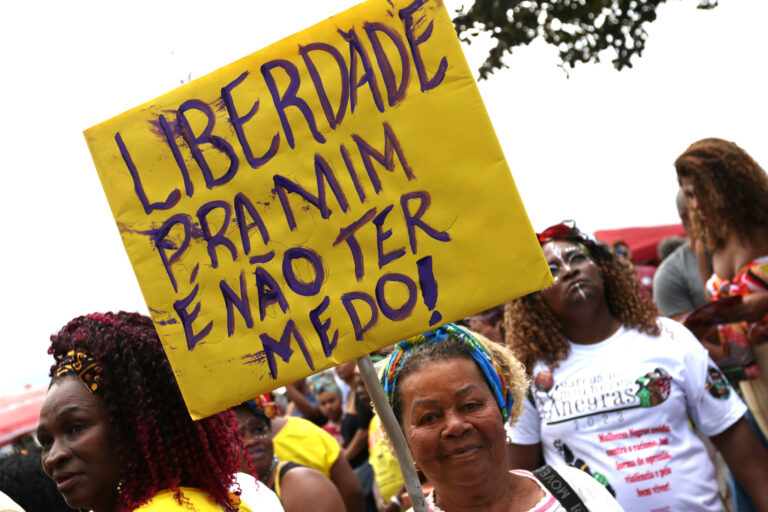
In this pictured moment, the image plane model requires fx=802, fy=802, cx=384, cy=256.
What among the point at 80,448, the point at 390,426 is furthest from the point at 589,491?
the point at 80,448

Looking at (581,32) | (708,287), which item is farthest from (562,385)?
(581,32)

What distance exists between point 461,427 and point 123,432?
36.1 inches

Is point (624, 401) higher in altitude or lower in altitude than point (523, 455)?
higher

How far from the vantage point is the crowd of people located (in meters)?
2.15

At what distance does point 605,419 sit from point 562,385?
24 cm

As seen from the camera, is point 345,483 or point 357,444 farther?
point 357,444

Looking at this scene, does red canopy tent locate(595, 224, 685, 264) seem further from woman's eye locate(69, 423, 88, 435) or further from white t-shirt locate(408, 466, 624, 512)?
woman's eye locate(69, 423, 88, 435)

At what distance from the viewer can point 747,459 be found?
10.7 ft

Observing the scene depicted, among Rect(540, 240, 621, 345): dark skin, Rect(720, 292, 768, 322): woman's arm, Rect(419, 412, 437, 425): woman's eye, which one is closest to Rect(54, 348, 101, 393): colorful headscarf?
Rect(419, 412, 437, 425): woman's eye

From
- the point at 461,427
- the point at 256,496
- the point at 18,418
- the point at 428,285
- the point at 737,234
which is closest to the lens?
the point at 428,285

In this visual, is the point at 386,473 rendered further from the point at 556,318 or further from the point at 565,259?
the point at 565,259

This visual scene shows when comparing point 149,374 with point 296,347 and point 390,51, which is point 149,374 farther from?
point 390,51

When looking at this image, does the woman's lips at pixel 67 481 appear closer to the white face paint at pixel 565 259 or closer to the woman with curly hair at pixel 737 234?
the white face paint at pixel 565 259

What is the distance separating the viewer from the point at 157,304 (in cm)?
193
